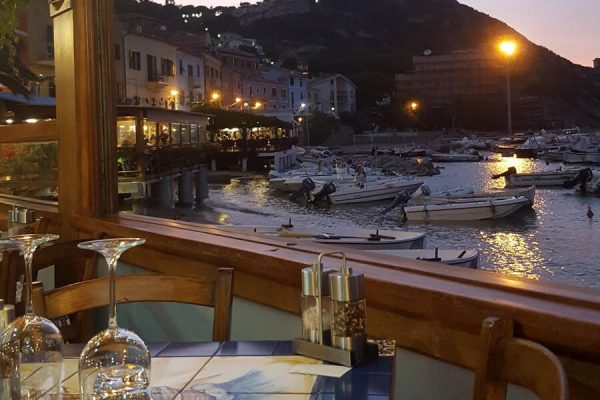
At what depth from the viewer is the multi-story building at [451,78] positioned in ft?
305

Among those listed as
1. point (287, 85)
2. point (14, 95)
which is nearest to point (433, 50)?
point (287, 85)

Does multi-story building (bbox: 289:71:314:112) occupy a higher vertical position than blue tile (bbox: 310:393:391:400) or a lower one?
higher

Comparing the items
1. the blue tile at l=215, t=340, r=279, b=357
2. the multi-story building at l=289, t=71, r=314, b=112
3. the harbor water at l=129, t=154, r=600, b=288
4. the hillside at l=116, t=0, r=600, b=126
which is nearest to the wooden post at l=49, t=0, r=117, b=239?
the blue tile at l=215, t=340, r=279, b=357

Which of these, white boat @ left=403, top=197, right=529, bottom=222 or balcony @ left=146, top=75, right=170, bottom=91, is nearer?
white boat @ left=403, top=197, right=529, bottom=222

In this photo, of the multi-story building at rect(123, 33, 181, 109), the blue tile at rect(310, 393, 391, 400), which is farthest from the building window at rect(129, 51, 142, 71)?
the blue tile at rect(310, 393, 391, 400)

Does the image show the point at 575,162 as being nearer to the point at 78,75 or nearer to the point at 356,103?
the point at 356,103

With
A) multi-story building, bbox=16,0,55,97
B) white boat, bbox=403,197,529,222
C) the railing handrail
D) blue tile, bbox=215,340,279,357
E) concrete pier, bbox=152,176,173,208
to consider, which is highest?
multi-story building, bbox=16,0,55,97

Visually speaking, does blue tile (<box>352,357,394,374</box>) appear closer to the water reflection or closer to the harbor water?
the harbor water

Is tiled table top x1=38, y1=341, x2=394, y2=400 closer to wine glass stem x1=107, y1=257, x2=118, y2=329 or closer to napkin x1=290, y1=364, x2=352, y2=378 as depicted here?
napkin x1=290, y1=364, x2=352, y2=378

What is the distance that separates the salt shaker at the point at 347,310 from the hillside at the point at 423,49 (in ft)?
282

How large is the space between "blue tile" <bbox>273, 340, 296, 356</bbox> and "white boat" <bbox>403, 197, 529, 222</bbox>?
72.2ft

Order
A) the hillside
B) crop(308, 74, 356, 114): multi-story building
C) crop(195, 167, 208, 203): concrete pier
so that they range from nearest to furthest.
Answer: crop(195, 167, 208, 203): concrete pier < crop(308, 74, 356, 114): multi-story building < the hillside

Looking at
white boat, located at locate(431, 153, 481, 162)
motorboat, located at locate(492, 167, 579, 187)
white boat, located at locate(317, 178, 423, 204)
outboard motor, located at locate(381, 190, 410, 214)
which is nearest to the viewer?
outboard motor, located at locate(381, 190, 410, 214)

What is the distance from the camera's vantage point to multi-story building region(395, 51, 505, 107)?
305ft
